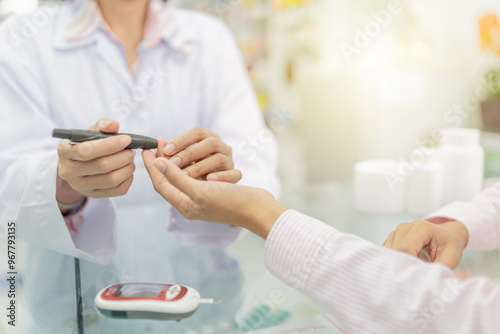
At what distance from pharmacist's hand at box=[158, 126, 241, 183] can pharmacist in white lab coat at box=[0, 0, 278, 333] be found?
0.03ft

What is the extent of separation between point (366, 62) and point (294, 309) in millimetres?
2116

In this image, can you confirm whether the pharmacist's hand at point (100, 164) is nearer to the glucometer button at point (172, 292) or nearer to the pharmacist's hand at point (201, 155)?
the pharmacist's hand at point (201, 155)

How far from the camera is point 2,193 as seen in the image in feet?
2.89

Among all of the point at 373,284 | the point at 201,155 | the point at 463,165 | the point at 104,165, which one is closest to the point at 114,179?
the point at 104,165

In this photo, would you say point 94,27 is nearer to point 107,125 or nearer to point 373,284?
point 107,125

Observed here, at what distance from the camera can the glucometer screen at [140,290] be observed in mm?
641

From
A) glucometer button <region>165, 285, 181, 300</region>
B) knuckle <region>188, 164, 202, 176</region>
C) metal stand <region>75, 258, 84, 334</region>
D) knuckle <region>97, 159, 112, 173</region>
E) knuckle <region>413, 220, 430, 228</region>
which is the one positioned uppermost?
knuckle <region>97, 159, 112, 173</region>

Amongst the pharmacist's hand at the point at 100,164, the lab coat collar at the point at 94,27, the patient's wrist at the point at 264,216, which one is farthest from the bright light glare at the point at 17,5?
the patient's wrist at the point at 264,216

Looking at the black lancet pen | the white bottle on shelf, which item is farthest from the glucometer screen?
the white bottle on shelf

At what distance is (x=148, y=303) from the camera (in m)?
0.62

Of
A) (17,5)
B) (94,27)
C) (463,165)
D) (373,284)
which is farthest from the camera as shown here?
(17,5)

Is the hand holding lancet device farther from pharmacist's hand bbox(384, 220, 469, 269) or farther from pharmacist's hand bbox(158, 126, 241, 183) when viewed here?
pharmacist's hand bbox(384, 220, 469, 269)

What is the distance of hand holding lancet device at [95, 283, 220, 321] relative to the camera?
0.62 metres

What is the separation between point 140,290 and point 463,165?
2.67 ft
